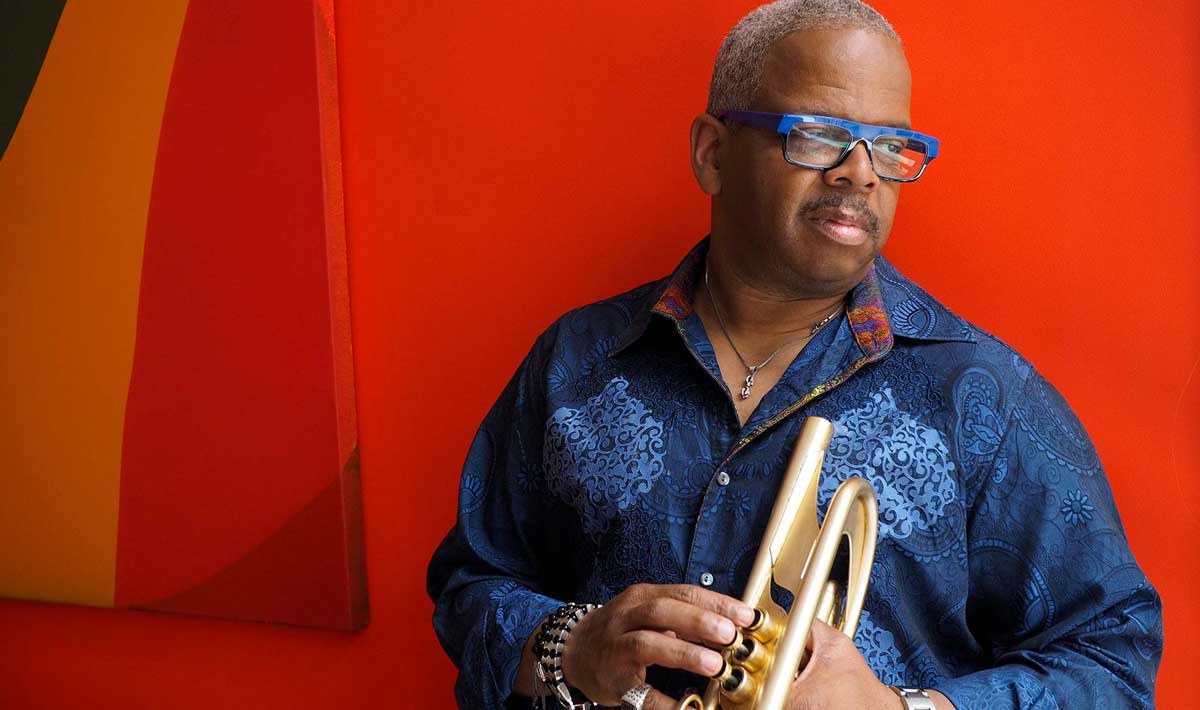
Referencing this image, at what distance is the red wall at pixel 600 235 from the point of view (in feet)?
4.33

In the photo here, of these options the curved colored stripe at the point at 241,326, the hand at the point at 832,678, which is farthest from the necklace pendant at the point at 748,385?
the curved colored stripe at the point at 241,326

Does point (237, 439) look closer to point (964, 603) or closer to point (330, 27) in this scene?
point (330, 27)

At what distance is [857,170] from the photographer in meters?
1.14

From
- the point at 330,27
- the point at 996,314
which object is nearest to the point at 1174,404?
the point at 996,314

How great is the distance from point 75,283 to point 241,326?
34 cm

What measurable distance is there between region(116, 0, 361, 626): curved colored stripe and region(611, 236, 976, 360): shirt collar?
0.60m

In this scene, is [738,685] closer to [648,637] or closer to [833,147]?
[648,637]

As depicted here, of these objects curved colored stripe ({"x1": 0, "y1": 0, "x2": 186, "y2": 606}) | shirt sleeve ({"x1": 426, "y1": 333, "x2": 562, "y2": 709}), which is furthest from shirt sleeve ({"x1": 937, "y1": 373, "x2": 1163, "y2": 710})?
curved colored stripe ({"x1": 0, "y1": 0, "x2": 186, "y2": 606})

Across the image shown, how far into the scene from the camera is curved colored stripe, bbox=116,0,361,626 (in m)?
1.73

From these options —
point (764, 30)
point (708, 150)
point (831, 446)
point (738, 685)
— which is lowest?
point (738, 685)

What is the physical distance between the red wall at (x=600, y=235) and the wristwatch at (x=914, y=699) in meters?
0.44

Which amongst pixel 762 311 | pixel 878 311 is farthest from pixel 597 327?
pixel 878 311

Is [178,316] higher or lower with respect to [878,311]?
lower

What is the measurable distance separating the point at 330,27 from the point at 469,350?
0.50m
